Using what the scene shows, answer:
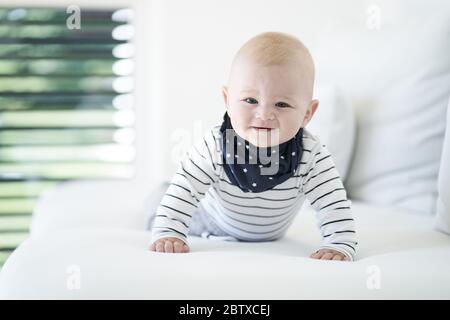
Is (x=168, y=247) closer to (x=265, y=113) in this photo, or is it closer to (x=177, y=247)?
(x=177, y=247)

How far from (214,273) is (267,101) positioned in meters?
0.32

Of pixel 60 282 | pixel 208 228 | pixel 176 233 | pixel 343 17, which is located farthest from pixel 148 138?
pixel 60 282

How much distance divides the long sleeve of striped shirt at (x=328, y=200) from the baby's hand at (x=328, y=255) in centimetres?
2

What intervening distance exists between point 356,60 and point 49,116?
1398 mm

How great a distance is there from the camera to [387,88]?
1.77 m

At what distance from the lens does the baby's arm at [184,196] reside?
1271 millimetres

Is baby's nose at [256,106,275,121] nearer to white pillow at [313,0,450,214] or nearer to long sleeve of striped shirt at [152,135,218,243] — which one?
long sleeve of striped shirt at [152,135,218,243]

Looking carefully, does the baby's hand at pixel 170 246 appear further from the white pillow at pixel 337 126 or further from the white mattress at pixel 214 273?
the white pillow at pixel 337 126

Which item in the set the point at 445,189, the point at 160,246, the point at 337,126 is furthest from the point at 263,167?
the point at 337,126

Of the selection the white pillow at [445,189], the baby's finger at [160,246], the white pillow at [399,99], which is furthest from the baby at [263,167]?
the white pillow at [399,99]

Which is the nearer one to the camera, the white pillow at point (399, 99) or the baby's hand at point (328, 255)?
the baby's hand at point (328, 255)

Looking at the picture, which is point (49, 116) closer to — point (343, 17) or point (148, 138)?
point (148, 138)

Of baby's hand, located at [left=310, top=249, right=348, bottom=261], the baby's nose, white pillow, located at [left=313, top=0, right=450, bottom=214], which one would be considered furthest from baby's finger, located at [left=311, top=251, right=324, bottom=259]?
white pillow, located at [left=313, top=0, right=450, bottom=214]

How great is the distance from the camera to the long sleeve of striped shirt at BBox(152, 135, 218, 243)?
128 cm
